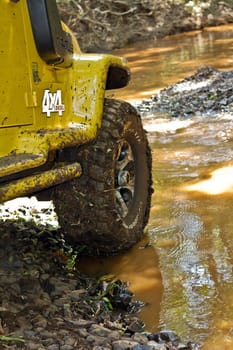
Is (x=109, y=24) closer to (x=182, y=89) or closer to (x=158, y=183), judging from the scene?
(x=182, y=89)

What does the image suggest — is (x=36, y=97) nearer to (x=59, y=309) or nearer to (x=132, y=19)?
(x=59, y=309)

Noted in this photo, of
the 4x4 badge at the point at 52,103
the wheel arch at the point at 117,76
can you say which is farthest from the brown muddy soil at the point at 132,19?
the 4x4 badge at the point at 52,103

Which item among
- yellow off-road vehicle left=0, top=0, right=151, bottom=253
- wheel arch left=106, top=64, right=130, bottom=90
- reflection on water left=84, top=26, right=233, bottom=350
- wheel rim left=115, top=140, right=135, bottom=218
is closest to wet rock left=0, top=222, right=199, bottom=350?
reflection on water left=84, top=26, right=233, bottom=350

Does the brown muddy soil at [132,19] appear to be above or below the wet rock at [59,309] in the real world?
below

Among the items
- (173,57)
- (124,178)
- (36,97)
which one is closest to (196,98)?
(124,178)

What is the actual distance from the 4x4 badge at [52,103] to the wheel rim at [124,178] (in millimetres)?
485

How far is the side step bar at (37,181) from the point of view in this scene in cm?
302

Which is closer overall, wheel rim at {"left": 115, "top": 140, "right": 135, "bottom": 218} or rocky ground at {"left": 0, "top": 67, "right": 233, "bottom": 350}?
rocky ground at {"left": 0, "top": 67, "right": 233, "bottom": 350}

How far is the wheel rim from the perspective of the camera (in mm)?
3947

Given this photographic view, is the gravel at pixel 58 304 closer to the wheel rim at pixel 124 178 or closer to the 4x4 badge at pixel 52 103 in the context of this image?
the wheel rim at pixel 124 178

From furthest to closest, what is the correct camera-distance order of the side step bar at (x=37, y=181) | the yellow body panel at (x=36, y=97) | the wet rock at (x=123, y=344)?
1. the yellow body panel at (x=36, y=97)
2. the side step bar at (x=37, y=181)
3. the wet rock at (x=123, y=344)

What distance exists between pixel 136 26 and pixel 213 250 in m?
20.6

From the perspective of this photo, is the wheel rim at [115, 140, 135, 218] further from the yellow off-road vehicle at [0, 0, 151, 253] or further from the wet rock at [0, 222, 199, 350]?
the wet rock at [0, 222, 199, 350]

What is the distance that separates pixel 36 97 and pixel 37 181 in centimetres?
51
